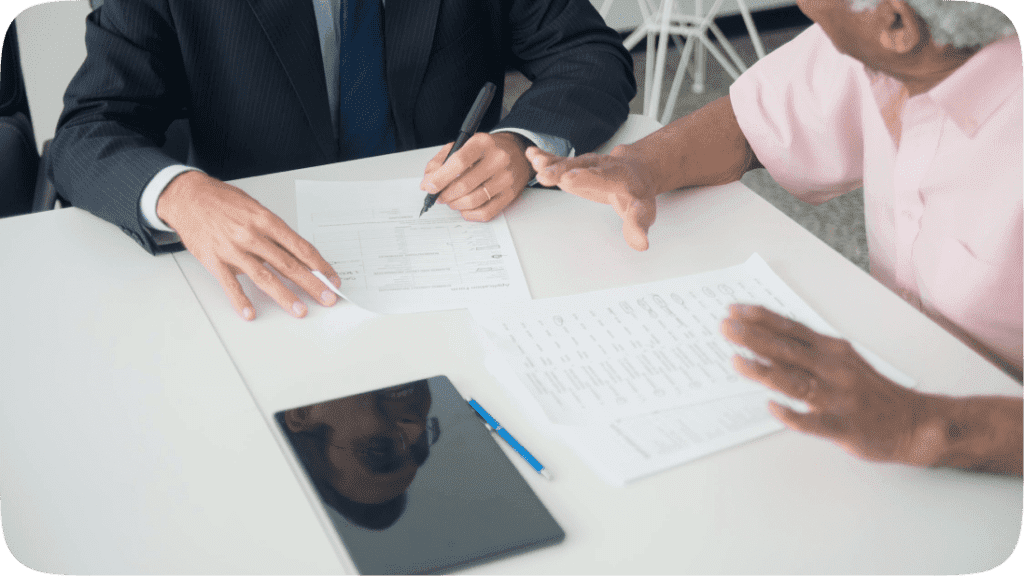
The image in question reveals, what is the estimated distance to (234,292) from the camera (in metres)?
0.87

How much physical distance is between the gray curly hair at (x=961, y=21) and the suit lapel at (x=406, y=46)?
31.1 inches

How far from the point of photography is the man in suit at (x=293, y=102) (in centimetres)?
96

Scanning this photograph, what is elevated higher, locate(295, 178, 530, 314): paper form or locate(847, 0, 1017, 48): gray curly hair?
locate(847, 0, 1017, 48): gray curly hair

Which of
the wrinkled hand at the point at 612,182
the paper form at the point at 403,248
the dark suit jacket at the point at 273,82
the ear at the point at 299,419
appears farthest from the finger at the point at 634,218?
the ear at the point at 299,419

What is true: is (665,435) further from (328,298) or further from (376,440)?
(328,298)

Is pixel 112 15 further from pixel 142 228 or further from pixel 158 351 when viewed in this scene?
pixel 158 351

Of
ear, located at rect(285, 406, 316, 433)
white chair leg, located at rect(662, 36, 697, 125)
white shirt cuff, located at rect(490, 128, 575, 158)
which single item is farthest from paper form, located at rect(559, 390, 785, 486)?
white chair leg, located at rect(662, 36, 697, 125)

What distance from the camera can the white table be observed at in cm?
59

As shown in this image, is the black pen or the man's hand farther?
the black pen

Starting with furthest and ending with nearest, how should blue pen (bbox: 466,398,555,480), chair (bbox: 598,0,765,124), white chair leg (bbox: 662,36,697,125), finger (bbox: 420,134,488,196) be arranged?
1. white chair leg (bbox: 662,36,697,125)
2. chair (bbox: 598,0,765,124)
3. finger (bbox: 420,134,488,196)
4. blue pen (bbox: 466,398,555,480)

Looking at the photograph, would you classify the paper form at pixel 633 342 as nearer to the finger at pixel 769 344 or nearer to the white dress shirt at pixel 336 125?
the finger at pixel 769 344

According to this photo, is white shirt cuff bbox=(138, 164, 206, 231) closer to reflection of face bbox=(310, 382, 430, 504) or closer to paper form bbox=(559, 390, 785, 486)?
reflection of face bbox=(310, 382, 430, 504)

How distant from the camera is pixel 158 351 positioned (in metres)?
0.80

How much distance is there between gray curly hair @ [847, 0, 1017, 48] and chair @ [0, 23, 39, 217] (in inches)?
49.0
